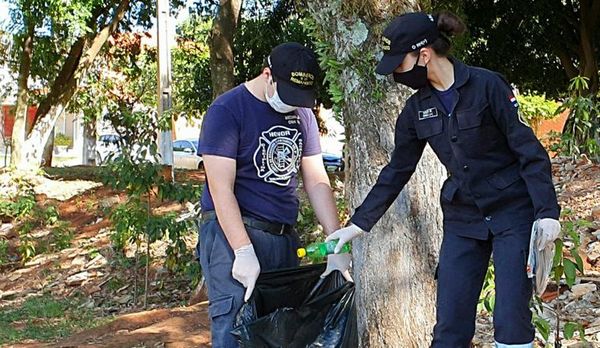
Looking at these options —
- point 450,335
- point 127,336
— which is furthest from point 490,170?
point 127,336

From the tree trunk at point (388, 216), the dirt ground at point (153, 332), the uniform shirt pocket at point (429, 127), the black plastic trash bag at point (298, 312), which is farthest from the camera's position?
the dirt ground at point (153, 332)

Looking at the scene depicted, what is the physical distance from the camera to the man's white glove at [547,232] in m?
2.93

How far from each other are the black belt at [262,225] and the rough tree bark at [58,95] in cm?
1367

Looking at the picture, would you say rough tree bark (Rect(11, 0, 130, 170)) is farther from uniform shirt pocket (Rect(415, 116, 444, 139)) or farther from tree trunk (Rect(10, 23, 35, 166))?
uniform shirt pocket (Rect(415, 116, 444, 139))

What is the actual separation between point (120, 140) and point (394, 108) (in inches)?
220

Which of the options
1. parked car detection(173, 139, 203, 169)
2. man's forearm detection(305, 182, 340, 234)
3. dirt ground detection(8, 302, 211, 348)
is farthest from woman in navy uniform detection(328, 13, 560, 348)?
parked car detection(173, 139, 203, 169)

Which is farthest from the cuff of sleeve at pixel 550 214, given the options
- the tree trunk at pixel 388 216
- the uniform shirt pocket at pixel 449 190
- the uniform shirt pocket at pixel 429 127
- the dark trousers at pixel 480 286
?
the tree trunk at pixel 388 216

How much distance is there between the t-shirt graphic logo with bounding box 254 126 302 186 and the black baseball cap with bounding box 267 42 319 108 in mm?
184

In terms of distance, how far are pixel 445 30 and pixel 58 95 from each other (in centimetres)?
1540

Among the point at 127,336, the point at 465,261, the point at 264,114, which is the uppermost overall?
the point at 264,114

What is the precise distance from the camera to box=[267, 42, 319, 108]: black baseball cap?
11.6 ft

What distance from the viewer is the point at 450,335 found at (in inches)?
134

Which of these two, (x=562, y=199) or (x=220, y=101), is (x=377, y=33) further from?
(x=562, y=199)

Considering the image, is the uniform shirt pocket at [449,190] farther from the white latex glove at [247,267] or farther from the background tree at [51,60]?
the background tree at [51,60]
